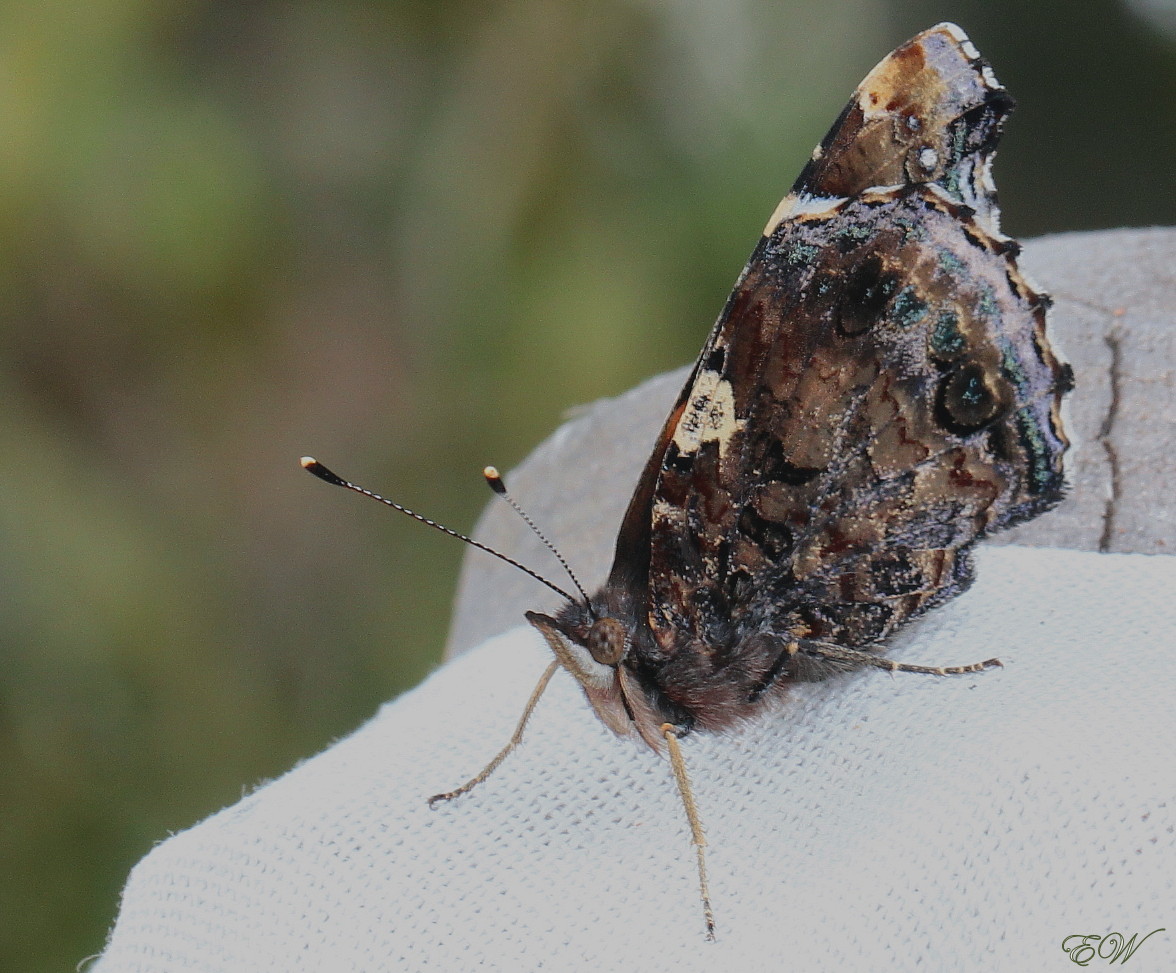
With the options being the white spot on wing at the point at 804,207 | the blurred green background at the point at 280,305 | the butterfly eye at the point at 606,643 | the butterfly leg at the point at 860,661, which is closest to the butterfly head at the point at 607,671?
the butterfly eye at the point at 606,643

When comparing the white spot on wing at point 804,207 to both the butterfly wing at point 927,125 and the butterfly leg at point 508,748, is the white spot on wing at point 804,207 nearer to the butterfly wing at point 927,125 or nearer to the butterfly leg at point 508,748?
the butterfly wing at point 927,125

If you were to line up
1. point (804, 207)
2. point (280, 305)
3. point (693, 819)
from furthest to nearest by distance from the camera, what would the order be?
point (280, 305) < point (804, 207) < point (693, 819)

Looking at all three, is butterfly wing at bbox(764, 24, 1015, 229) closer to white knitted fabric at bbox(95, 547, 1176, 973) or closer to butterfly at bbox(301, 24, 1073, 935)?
butterfly at bbox(301, 24, 1073, 935)

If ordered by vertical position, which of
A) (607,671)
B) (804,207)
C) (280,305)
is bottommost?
(280,305)

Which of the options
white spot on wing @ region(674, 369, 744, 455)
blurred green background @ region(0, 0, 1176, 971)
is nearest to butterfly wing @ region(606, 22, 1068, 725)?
white spot on wing @ region(674, 369, 744, 455)

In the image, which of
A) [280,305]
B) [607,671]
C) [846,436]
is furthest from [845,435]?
[280,305]

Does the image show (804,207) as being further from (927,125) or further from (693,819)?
(693,819)

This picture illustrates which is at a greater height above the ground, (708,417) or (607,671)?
(708,417)

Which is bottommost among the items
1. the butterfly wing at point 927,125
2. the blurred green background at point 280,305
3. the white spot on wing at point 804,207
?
the blurred green background at point 280,305

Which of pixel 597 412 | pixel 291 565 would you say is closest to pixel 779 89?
pixel 597 412
